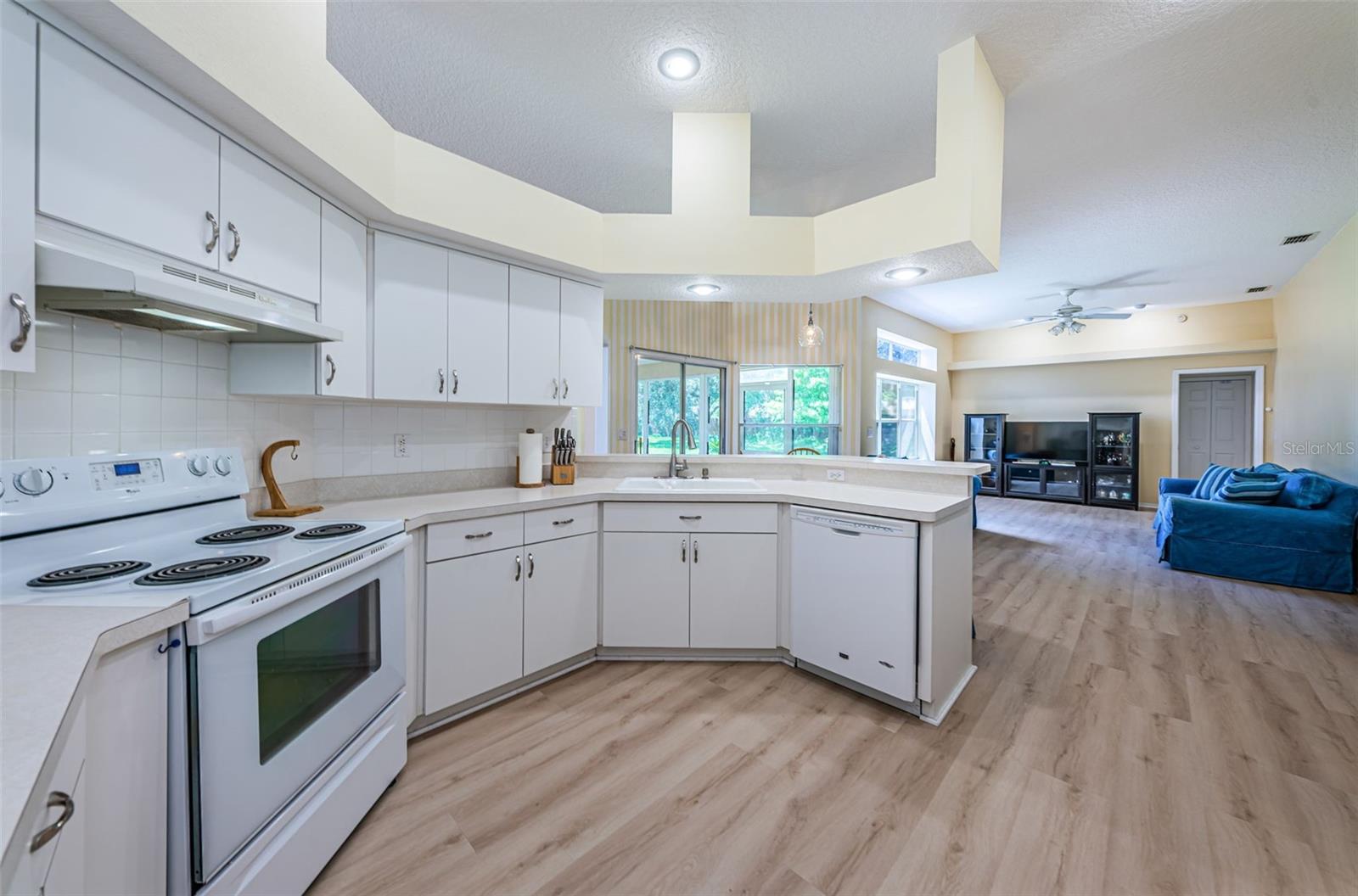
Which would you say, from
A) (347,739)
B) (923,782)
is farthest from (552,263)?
(923,782)

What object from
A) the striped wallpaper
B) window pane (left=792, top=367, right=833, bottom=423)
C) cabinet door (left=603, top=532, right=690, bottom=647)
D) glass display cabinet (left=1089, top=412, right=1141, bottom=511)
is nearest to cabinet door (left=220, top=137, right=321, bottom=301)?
cabinet door (left=603, top=532, right=690, bottom=647)

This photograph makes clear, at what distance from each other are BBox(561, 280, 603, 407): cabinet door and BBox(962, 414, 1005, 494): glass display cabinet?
7857 millimetres

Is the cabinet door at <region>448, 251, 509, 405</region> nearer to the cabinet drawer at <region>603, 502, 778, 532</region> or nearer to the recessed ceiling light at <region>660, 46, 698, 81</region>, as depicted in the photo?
the cabinet drawer at <region>603, 502, 778, 532</region>

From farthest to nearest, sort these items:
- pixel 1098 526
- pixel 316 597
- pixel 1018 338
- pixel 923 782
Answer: pixel 1018 338
pixel 1098 526
pixel 923 782
pixel 316 597

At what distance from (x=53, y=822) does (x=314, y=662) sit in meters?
0.79

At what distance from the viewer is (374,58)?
2256 millimetres

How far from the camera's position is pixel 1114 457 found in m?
7.78

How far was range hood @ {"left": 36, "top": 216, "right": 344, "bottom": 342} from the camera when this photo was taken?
1117 millimetres

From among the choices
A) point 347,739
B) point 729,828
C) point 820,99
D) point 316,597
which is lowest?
point 729,828

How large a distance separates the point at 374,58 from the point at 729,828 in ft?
11.0

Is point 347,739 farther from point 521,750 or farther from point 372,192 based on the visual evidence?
point 372,192

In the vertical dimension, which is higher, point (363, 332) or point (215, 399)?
point (363, 332)

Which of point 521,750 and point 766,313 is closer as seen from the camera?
point 521,750

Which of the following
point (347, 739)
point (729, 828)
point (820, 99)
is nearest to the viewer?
point (347, 739)
